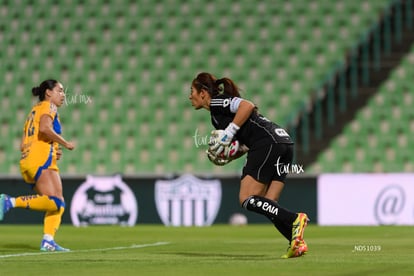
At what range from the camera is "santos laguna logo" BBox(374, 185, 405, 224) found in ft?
59.2

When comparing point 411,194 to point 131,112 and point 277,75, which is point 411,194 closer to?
point 277,75

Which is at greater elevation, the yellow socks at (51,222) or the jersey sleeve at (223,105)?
the jersey sleeve at (223,105)

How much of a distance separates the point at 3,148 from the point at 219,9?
624 cm

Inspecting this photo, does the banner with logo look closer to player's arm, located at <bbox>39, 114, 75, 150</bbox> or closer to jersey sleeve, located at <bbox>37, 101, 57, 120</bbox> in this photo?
jersey sleeve, located at <bbox>37, 101, 57, 120</bbox>

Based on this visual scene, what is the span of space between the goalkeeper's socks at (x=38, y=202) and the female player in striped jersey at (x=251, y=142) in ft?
7.03

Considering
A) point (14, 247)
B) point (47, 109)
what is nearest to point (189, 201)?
point (14, 247)

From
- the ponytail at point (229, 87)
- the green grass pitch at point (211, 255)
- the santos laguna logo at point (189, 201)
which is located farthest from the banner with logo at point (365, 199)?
the ponytail at point (229, 87)

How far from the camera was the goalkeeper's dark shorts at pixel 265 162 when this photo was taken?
29.5 feet

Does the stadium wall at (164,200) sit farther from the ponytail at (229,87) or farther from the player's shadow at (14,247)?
the ponytail at (229,87)

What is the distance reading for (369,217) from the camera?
59.7 ft

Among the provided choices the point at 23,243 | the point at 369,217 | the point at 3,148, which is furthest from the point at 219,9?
the point at 23,243

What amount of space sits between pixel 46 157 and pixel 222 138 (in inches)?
99.1

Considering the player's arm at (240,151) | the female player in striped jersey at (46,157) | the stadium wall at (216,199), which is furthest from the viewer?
the stadium wall at (216,199)

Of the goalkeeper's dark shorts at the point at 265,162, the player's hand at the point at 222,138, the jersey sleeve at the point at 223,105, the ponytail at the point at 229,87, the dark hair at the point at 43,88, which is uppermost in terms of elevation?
the dark hair at the point at 43,88
